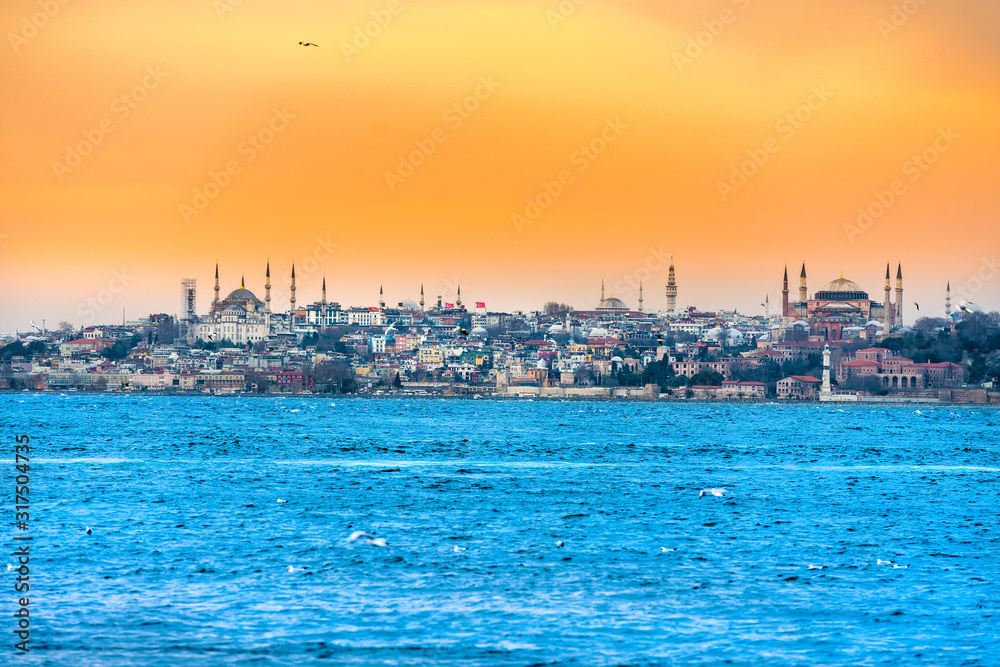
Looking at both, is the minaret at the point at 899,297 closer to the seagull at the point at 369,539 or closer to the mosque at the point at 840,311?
the mosque at the point at 840,311

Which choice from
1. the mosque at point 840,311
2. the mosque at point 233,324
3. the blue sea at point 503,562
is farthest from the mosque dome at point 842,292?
the blue sea at point 503,562

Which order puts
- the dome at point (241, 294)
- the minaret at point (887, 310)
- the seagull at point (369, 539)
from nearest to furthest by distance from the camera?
the seagull at point (369, 539), the minaret at point (887, 310), the dome at point (241, 294)

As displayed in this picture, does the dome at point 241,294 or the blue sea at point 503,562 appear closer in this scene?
the blue sea at point 503,562

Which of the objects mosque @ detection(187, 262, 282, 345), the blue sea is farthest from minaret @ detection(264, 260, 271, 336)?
the blue sea

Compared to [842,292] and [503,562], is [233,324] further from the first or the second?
[503,562]

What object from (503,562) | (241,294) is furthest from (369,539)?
(241,294)

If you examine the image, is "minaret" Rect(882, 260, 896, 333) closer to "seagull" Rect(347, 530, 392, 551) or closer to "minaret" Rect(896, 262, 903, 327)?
"minaret" Rect(896, 262, 903, 327)
